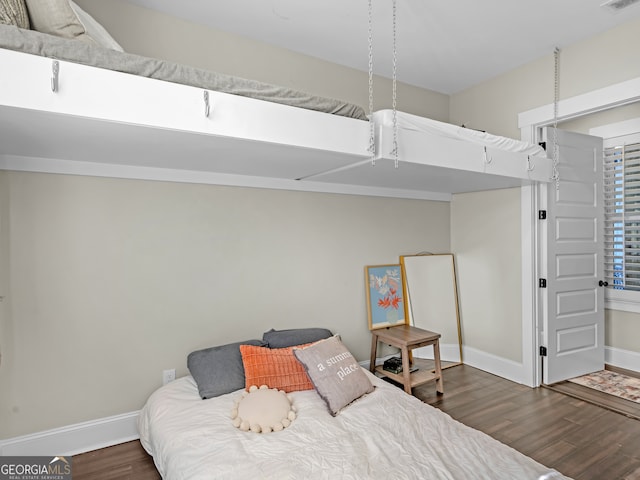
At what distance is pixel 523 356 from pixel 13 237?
382 cm

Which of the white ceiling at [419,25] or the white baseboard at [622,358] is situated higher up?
the white ceiling at [419,25]

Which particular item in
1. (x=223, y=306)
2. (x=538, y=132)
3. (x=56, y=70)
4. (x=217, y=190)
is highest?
(x=538, y=132)

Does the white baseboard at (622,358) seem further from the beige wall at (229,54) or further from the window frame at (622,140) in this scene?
the beige wall at (229,54)

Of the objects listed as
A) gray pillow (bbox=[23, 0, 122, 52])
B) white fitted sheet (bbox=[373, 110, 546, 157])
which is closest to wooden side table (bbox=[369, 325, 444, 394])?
white fitted sheet (bbox=[373, 110, 546, 157])

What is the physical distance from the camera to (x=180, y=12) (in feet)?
8.18

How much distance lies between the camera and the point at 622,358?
3748 millimetres

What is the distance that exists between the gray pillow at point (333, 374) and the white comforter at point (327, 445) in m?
0.06

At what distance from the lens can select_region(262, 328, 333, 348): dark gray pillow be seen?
258 centimetres

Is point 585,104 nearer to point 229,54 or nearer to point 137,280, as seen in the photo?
point 229,54

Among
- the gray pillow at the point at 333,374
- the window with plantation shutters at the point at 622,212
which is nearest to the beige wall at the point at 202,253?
the window with plantation shutters at the point at 622,212

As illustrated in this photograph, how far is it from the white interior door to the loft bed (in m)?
0.49

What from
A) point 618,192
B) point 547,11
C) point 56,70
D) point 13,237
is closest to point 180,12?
point 56,70

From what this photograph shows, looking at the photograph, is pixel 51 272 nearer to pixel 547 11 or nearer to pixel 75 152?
pixel 75 152

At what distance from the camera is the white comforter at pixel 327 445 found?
1.57 meters
